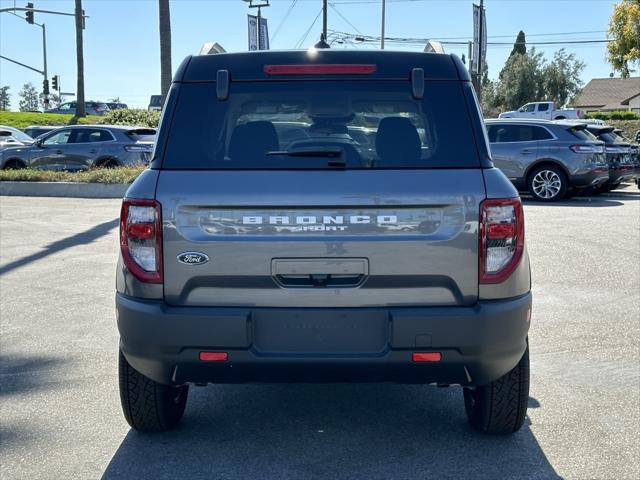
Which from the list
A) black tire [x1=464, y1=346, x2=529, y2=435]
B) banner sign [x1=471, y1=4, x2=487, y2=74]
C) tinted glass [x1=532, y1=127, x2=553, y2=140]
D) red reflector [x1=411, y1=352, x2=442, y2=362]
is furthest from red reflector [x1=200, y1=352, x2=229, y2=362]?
banner sign [x1=471, y1=4, x2=487, y2=74]

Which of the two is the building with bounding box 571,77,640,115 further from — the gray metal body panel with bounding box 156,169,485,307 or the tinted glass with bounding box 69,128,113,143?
the gray metal body panel with bounding box 156,169,485,307

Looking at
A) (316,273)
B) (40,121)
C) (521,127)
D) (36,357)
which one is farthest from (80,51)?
(316,273)

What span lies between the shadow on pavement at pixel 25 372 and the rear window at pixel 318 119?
7.55ft

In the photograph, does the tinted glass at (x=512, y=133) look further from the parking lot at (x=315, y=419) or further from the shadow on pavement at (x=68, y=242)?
the parking lot at (x=315, y=419)

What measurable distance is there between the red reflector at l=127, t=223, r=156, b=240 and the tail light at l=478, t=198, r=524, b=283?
4.75ft

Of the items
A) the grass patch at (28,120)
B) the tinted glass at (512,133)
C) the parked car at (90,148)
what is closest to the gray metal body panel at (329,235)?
the tinted glass at (512,133)

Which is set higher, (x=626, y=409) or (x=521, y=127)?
(x=521, y=127)

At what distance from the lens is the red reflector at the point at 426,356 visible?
A: 3.57 meters

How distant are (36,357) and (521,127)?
44.8 ft

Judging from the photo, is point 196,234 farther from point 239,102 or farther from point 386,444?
point 386,444

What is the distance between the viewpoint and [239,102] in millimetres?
3967

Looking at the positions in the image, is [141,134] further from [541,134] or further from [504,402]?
[504,402]

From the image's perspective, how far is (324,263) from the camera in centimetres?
354

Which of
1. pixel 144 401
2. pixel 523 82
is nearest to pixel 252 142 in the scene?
pixel 144 401
